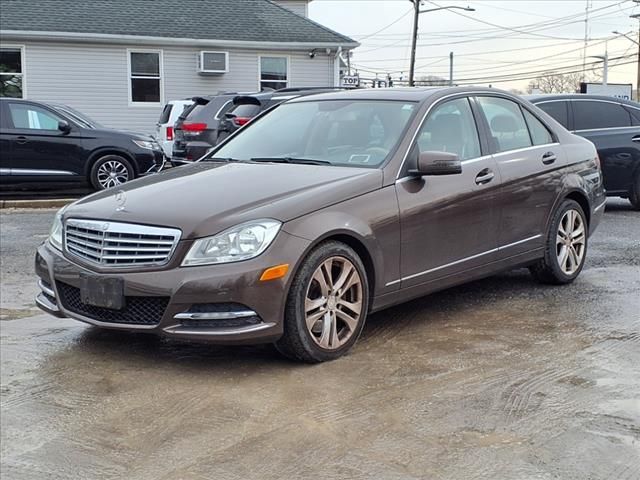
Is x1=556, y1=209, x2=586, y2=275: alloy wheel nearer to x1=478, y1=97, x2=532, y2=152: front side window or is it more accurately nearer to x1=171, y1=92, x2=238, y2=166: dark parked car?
x1=478, y1=97, x2=532, y2=152: front side window

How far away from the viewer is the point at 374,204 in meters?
4.95

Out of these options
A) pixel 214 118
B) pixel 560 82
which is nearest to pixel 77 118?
pixel 214 118

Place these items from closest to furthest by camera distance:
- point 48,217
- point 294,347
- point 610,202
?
1. point 294,347
2. point 48,217
3. point 610,202

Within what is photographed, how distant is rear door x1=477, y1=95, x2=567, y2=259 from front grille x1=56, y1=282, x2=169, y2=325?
2.64 m

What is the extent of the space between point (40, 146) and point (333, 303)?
9002mm

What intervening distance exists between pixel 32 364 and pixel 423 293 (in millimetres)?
2457

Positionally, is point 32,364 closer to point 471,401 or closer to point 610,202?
point 471,401

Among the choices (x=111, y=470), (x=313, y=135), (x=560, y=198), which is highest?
(x=313, y=135)

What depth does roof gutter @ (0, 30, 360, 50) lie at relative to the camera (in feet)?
67.0

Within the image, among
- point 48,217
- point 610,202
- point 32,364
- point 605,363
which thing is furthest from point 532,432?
point 610,202

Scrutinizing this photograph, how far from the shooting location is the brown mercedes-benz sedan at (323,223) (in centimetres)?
438

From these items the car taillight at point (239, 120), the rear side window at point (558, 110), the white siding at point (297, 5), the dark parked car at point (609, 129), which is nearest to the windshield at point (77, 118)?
the car taillight at point (239, 120)

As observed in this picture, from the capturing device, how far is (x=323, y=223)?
4609 mm

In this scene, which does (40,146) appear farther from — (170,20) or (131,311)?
(170,20)
